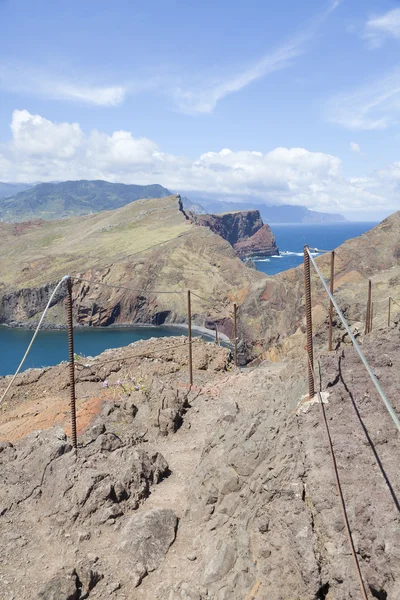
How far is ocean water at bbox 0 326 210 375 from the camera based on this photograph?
67.1 metres

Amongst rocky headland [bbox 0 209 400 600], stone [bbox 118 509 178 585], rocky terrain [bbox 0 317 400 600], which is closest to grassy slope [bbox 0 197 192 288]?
rocky headland [bbox 0 209 400 600]

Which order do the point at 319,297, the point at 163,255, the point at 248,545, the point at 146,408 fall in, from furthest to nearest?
the point at 163,255 → the point at 319,297 → the point at 146,408 → the point at 248,545

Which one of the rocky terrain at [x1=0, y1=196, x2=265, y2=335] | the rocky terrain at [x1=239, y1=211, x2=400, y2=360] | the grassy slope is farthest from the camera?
the grassy slope

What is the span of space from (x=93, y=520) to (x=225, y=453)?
3296mm

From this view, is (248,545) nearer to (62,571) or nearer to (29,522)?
(62,571)

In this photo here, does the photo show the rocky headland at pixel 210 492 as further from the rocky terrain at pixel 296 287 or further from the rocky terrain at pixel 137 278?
Result: the rocky terrain at pixel 137 278

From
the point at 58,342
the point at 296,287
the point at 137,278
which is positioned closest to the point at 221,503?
the point at 296,287

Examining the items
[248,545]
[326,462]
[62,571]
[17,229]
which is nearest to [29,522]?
[62,571]

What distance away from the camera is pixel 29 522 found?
10.1m

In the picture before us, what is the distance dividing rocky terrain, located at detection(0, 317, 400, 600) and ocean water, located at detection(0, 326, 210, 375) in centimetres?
5409

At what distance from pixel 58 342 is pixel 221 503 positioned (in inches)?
2896

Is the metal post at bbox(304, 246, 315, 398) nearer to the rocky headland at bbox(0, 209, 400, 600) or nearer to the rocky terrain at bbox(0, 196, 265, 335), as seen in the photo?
the rocky headland at bbox(0, 209, 400, 600)

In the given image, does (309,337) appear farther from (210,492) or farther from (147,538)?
(147,538)

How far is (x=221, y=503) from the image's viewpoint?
30.7ft
